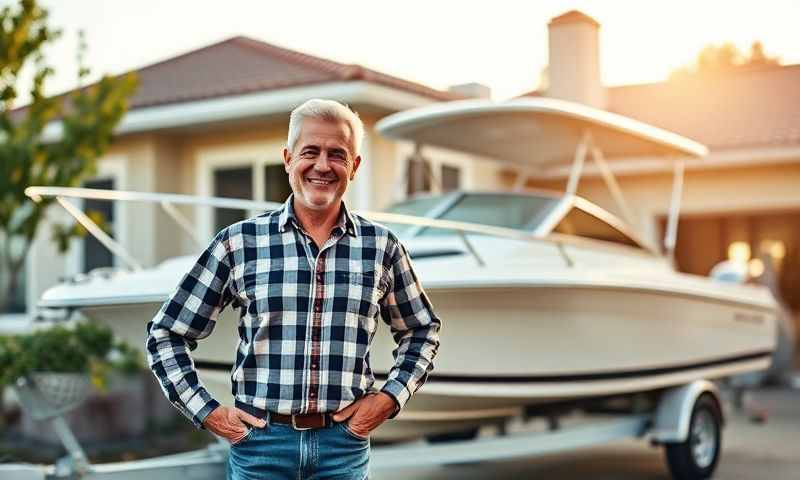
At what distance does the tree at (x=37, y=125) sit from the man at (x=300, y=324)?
22.9ft

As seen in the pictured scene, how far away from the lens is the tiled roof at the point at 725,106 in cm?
1305

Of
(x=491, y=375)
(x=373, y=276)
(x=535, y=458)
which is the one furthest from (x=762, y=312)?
(x=373, y=276)

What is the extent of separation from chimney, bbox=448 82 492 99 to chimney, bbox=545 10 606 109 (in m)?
2.30

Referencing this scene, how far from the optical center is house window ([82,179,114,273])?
40.3ft

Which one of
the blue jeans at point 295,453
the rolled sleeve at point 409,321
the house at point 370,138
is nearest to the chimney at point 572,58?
the house at point 370,138

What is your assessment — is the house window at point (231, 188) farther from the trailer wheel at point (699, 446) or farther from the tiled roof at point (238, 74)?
the trailer wheel at point (699, 446)

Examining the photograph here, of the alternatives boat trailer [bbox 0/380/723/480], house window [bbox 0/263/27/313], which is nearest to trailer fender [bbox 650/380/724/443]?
boat trailer [bbox 0/380/723/480]

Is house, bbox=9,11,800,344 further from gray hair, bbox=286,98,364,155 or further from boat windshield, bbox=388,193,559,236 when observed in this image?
gray hair, bbox=286,98,364,155

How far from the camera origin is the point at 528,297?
586 centimetres

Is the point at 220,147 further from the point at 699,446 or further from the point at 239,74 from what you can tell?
the point at 699,446

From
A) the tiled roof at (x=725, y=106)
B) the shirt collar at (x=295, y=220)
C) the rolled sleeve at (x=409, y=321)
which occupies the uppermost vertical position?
the tiled roof at (x=725, y=106)

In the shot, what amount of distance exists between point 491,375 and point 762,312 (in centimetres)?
345

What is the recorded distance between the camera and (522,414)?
7051 mm

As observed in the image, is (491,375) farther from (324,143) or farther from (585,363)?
(324,143)
